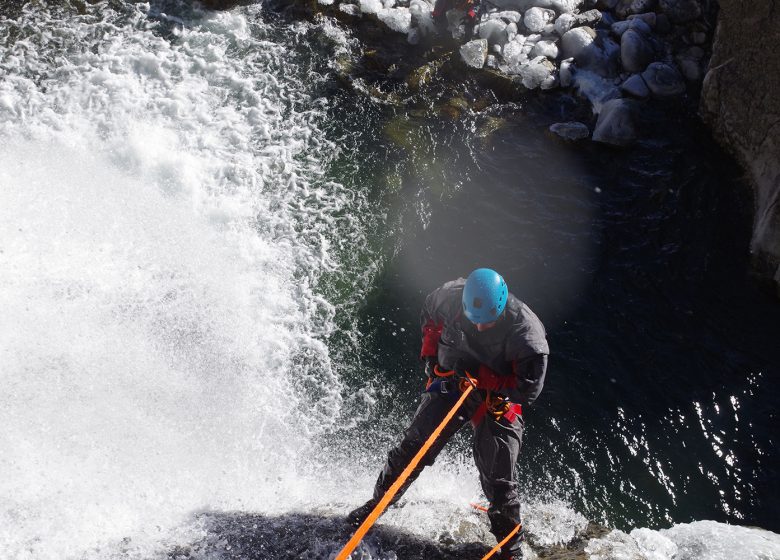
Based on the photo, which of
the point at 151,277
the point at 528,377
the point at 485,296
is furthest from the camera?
the point at 151,277

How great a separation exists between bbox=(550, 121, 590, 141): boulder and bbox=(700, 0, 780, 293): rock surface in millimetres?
2000

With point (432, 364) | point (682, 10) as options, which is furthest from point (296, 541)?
point (682, 10)

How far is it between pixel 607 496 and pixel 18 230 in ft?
25.3

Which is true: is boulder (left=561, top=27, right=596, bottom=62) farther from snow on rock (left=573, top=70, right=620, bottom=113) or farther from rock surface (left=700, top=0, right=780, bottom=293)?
rock surface (left=700, top=0, right=780, bottom=293)

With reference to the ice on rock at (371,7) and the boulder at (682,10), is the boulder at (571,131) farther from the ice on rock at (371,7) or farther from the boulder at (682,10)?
the ice on rock at (371,7)

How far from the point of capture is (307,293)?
7.93m

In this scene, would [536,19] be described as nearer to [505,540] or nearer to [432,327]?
[432,327]

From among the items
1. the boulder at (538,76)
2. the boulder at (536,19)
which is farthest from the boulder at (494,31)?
the boulder at (538,76)

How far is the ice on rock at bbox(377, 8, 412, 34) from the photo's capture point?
1139 cm

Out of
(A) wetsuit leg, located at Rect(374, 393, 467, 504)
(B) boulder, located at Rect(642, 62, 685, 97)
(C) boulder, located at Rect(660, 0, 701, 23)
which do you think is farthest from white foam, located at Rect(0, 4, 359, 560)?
(C) boulder, located at Rect(660, 0, 701, 23)

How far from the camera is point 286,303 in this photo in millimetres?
7812

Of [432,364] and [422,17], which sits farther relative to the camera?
[422,17]

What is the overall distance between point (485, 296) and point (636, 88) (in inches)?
292

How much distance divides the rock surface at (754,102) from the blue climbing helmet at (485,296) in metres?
5.52
